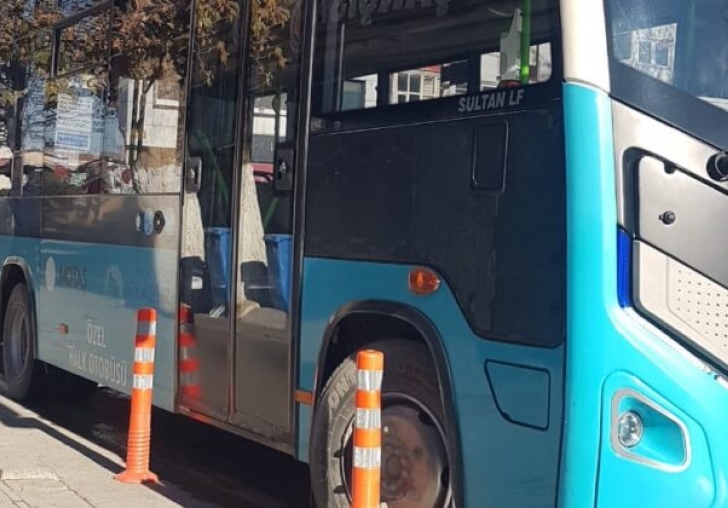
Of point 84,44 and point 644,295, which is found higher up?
point 84,44

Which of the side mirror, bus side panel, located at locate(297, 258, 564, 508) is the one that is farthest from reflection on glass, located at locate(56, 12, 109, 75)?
bus side panel, located at locate(297, 258, 564, 508)

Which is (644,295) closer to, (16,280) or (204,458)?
(204,458)

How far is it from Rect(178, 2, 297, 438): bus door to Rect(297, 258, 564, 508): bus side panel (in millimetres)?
1076

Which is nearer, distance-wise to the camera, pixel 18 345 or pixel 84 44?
pixel 84 44

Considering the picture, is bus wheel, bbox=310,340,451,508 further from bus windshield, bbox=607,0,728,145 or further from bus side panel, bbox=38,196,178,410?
bus side panel, bbox=38,196,178,410

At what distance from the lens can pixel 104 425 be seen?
943 centimetres

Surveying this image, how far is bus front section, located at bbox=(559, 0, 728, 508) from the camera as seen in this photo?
3.76 meters

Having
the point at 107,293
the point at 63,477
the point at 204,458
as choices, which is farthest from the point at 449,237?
the point at 204,458

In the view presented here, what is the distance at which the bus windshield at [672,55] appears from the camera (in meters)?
3.92

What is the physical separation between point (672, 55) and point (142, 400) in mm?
4064

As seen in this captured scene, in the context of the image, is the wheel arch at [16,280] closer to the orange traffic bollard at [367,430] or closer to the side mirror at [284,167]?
the side mirror at [284,167]

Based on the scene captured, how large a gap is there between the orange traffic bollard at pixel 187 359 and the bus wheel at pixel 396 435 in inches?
61.3

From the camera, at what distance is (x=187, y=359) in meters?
6.66

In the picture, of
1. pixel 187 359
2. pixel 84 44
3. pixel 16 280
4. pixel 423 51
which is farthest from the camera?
pixel 16 280
